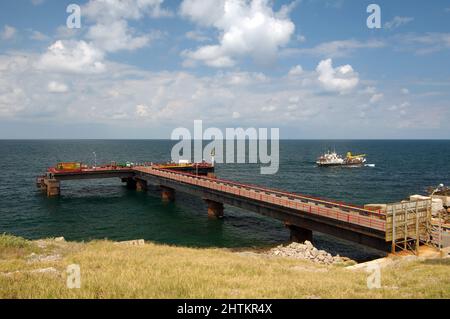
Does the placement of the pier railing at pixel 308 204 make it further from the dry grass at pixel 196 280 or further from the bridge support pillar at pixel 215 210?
the dry grass at pixel 196 280

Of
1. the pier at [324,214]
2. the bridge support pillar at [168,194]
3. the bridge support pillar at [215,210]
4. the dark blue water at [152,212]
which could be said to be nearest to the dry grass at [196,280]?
the pier at [324,214]

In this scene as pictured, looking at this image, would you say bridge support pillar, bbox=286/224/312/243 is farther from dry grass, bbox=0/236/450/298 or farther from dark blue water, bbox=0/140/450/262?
dry grass, bbox=0/236/450/298

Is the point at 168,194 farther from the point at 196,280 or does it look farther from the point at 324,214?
the point at 196,280

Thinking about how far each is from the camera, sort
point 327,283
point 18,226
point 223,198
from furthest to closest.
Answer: point 223,198, point 18,226, point 327,283

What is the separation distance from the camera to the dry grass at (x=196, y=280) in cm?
1323

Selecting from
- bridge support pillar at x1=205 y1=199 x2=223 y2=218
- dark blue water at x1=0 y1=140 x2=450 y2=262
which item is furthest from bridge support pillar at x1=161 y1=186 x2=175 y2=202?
bridge support pillar at x1=205 y1=199 x2=223 y2=218

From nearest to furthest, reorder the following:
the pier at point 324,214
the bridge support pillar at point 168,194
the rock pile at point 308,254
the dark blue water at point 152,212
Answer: the pier at point 324,214, the rock pile at point 308,254, the dark blue water at point 152,212, the bridge support pillar at point 168,194

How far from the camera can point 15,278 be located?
48.8ft

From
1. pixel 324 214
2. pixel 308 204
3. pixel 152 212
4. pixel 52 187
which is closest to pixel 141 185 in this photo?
pixel 52 187

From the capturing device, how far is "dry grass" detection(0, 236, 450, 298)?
521 inches
